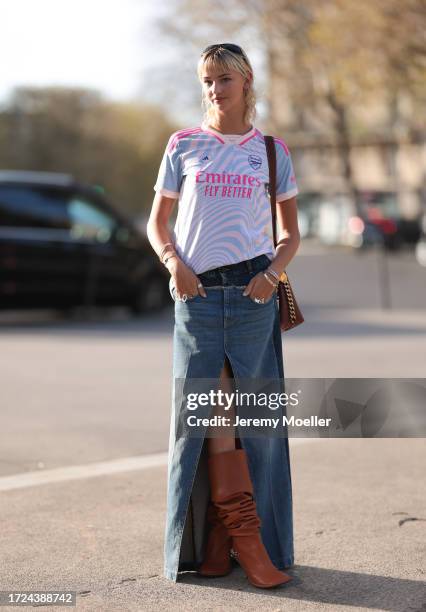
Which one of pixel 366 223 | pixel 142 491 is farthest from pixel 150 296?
pixel 366 223

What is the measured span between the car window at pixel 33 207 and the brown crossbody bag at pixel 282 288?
Answer: 434 inches

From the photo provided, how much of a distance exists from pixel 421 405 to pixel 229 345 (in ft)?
3.87

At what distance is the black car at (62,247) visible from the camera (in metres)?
15.2

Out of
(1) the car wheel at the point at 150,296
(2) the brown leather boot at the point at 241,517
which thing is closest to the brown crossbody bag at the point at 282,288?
(2) the brown leather boot at the point at 241,517

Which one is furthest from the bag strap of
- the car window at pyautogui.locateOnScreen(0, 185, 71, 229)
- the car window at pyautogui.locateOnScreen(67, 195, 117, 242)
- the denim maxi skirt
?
the car window at pyautogui.locateOnScreen(67, 195, 117, 242)

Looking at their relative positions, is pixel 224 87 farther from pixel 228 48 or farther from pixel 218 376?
pixel 218 376

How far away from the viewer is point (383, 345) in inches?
501

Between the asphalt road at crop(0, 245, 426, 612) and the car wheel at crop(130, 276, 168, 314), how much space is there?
10.2ft

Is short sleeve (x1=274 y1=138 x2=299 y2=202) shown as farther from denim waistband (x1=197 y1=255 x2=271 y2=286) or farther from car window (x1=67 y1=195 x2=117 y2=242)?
car window (x1=67 y1=195 x2=117 y2=242)

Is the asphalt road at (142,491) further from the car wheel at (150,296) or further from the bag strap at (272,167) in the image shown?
the car wheel at (150,296)

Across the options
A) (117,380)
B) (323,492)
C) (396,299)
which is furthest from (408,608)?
(396,299)

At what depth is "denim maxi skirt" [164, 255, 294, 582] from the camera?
175 inches

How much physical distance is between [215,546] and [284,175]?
137 cm

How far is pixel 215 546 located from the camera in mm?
4547
